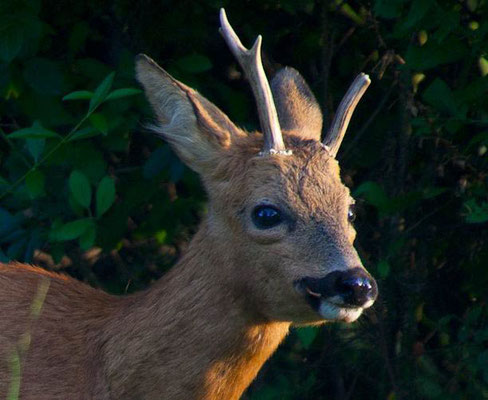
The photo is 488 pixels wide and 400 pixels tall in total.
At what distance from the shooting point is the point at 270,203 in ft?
14.3

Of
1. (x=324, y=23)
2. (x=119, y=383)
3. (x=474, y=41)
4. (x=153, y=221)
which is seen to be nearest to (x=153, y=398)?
(x=119, y=383)

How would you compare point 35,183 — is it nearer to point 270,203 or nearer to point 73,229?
point 73,229

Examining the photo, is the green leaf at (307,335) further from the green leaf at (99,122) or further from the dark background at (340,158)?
the green leaf at (99,122)

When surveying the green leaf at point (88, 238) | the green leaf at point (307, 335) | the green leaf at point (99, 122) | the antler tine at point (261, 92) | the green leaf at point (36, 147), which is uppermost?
the antler tine at point (261, 92)

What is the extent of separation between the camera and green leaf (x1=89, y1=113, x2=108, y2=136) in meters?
5.25

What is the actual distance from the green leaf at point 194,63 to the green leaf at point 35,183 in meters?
0.95

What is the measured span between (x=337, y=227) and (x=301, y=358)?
2.22m

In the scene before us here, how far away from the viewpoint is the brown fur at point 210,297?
4.32 meters

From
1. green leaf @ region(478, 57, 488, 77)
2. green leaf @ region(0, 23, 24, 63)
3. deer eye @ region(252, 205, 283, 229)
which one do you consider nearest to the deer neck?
deer eye @ region(252, 205, 283, 229)

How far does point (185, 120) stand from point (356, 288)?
110cm

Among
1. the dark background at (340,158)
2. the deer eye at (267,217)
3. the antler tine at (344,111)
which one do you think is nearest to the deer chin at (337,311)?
the deer eye at (267,217)

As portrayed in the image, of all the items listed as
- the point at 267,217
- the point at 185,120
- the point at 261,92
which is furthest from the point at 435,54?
the point at 267,217

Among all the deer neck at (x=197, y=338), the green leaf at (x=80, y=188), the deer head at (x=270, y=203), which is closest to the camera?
the deer head at (x=270, y=203)

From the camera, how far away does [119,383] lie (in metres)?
4.52
